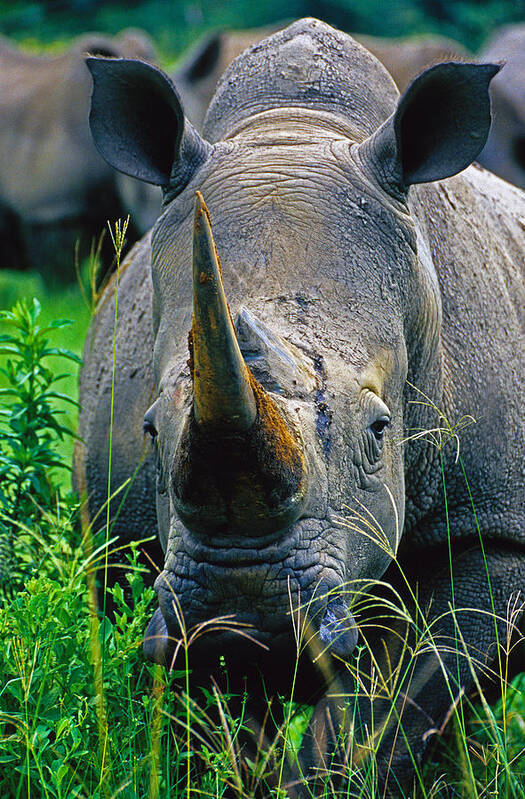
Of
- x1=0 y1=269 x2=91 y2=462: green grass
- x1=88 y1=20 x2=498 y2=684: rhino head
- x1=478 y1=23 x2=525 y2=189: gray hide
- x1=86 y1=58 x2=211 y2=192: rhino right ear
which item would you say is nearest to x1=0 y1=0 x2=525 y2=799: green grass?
x1=88 y1=20 x2=498 y2=684: rhino head

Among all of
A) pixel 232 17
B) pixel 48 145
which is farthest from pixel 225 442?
pixel 232 17

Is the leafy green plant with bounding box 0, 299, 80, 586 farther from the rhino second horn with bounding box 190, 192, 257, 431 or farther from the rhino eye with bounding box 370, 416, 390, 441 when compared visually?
the rhino second horn with bounding box 190, 192, 257, 431

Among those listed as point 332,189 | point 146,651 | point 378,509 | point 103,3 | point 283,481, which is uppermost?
point 332,189

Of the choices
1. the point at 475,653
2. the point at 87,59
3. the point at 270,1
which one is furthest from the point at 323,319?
the point at 270,1

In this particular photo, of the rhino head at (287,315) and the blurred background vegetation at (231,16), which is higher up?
the rhino head at (287,315)

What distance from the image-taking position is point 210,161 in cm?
407

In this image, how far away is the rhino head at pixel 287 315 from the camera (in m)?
2.88

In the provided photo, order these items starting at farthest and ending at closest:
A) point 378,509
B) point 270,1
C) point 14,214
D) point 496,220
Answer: point 270,1, point 14,214, point 496,220, point 378,509

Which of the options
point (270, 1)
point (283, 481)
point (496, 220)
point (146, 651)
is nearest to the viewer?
point (283, 481)

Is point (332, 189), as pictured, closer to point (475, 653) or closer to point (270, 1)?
point (475, 653)

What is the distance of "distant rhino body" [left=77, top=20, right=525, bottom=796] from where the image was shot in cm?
297

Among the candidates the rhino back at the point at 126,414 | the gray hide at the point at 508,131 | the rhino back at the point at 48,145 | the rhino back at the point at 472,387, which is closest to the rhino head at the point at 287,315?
the rhino back at the point at 472,387

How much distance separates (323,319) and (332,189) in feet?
1.83

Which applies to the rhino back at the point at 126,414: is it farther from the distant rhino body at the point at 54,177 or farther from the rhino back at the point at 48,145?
the rhino back at the point at 48,145
